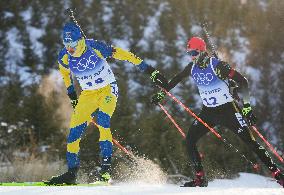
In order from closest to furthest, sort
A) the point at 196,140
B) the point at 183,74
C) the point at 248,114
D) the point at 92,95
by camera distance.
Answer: the point at 92,95
the point at 248,114
the point at 196,140
the point at 183,74

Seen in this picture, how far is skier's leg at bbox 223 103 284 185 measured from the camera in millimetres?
→ 6809

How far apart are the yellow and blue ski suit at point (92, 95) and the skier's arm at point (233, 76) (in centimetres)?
131

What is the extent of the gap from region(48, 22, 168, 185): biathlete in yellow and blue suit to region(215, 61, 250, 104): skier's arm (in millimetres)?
868

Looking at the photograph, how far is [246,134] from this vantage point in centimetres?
683

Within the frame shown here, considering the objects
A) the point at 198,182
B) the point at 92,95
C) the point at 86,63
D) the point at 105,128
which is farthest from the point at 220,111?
the point at 86,63

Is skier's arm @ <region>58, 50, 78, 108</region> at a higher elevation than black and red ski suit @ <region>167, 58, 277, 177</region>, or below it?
higher

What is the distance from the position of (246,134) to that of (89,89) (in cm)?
196

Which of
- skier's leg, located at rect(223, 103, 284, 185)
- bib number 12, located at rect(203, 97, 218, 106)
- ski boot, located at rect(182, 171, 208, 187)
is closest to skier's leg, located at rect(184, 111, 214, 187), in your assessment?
ski boot, located at rect(182, 171, 208, 187)

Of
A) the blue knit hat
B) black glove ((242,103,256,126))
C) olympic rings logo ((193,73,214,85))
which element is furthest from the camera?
olympic rings logo ((193,73,214,85))

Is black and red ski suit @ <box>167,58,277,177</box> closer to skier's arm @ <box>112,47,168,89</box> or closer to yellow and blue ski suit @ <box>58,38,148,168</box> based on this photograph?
skier's arm @ <box>112,47,168,89</box>

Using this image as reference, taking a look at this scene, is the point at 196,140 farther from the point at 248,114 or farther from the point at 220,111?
the point at 248,114

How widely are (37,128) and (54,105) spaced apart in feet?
2.21

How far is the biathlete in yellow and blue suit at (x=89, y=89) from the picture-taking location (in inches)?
254

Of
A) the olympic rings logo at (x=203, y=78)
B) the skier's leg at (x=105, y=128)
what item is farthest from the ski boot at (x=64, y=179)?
the olympic rings logo at (x=203, y=78)
